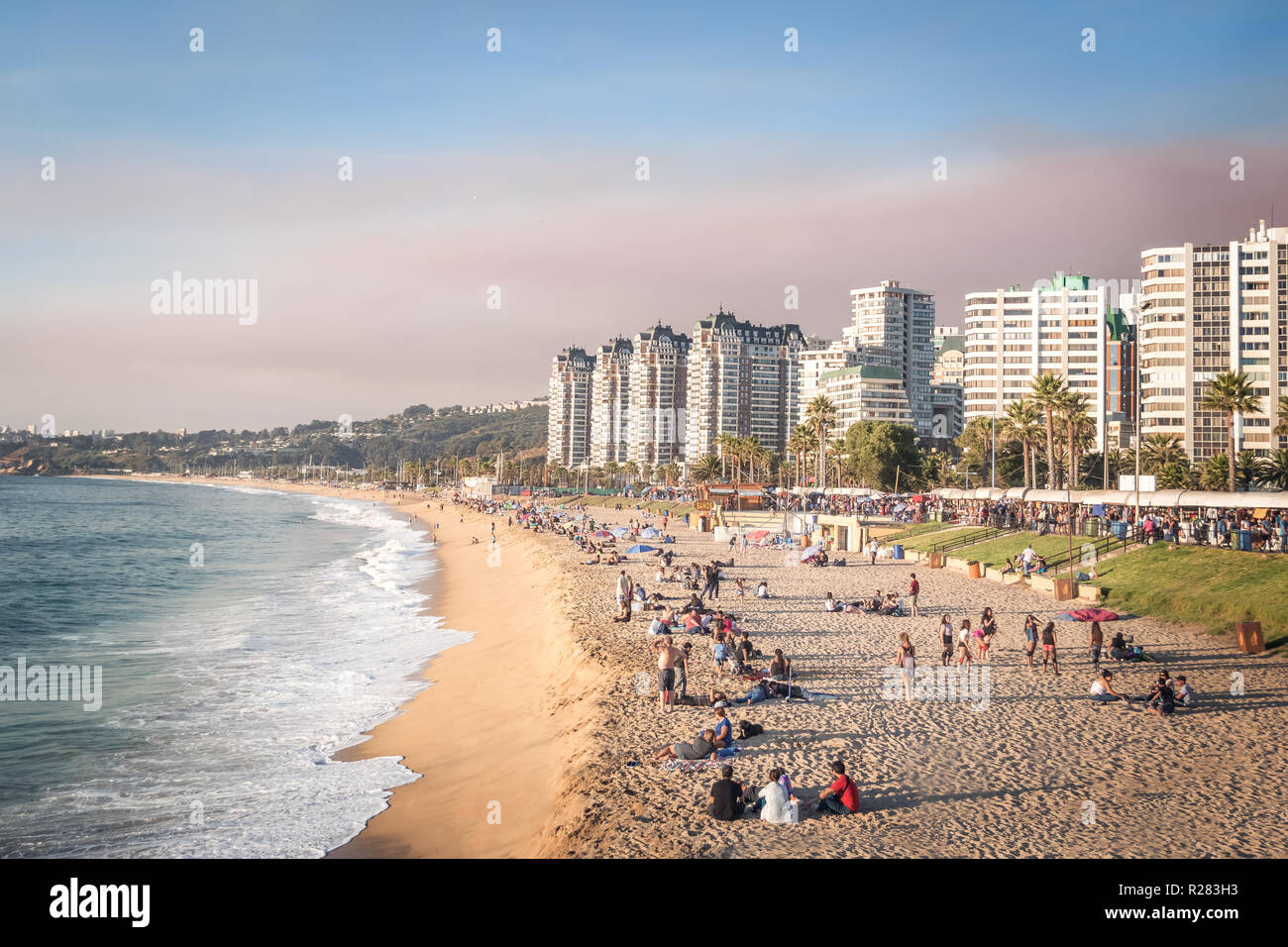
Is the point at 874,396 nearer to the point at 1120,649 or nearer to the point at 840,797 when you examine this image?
the point at 1120,649

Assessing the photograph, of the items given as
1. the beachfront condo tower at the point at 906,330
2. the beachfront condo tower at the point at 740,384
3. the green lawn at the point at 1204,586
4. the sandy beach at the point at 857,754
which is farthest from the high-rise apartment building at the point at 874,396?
the sandy beach at the point at 857,754

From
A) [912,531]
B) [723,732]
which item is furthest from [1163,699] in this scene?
[912,531]

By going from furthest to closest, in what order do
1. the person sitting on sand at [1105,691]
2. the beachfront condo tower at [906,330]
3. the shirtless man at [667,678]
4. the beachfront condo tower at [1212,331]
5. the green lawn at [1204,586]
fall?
the beachfront condo tower at [906,330]
the beachfront condo tower at [1212,331]
the green lawn at [1204,586]
the shirtless man at [667,678]
the person sitting on sand at [1105,691]

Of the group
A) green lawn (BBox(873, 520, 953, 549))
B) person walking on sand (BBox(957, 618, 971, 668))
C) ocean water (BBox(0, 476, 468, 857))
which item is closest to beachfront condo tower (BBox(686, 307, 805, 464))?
green lawn (BBox(873, 520, 953, 549))

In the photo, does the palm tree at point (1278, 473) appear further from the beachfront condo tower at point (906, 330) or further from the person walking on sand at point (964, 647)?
the beachfront condo tower at point (906, 330)

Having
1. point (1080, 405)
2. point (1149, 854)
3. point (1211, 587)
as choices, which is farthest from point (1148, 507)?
point (1149, 854)

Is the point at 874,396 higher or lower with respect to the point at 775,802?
higher

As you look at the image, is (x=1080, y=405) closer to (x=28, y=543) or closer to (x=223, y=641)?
(x=223, y=641)
